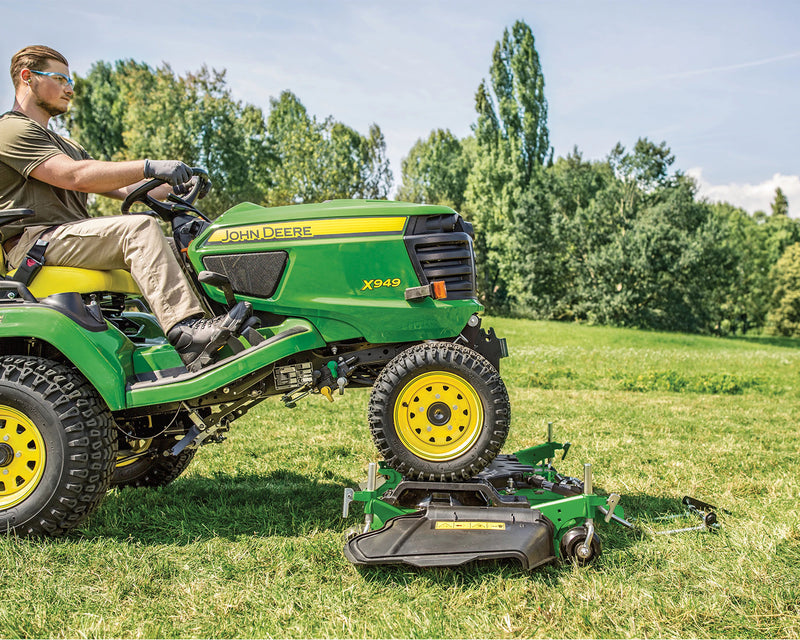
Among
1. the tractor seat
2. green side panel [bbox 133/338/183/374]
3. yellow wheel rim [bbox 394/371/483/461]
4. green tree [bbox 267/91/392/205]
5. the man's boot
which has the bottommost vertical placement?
yellow wheel rim [bbox 394/371/483/461]

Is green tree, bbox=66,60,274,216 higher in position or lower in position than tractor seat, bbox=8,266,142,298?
higher

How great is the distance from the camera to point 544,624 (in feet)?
8.38

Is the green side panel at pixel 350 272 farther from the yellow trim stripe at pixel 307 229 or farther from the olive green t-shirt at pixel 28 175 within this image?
the olive green t-shirt at pixel 28 175

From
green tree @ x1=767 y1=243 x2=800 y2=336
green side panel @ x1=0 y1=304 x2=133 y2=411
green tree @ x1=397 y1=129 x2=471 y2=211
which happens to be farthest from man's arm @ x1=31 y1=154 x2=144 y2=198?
green tree @ x1=767 y1=243 x2=800 y2=336

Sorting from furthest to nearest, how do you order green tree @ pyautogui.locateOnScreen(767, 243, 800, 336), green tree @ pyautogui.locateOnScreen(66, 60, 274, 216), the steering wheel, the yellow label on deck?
Answer: green tree @ pyautogui.locateOnScreen(767, 243, 800, 336) < green tree @ pyautogui.locateOnScreen(66, 60, 274, 216) < the steering wheel < the yellow label on deck

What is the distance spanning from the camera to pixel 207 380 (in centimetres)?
326

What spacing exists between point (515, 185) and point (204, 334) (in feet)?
120

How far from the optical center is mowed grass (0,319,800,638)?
2.55 m

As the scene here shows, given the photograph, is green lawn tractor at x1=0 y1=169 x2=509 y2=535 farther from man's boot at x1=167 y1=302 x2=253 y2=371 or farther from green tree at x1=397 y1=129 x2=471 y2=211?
green tree at x1=397 y1=129 x2=471 y2=211

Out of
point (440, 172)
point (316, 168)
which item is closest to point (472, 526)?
point (316, 168)

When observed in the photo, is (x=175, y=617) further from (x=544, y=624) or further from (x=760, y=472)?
(x=760, y=472)

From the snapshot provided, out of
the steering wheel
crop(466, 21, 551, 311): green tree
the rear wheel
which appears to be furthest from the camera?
crop(466, 21, 551, 311): green tree

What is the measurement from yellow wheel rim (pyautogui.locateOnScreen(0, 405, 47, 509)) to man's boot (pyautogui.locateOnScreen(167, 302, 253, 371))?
2.75ft

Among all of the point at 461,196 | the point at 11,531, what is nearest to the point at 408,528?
the point at 11,531
